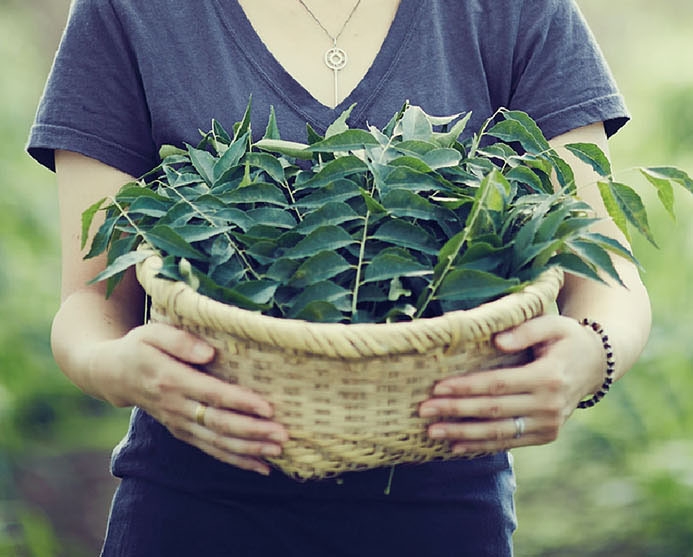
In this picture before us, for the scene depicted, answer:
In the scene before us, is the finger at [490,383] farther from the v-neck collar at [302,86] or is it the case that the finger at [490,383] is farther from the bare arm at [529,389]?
the v-neck collar at [302,86]

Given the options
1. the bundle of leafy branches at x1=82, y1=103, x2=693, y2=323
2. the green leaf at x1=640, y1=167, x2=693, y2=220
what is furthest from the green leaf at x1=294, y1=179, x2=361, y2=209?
the green leaf at x1=640, y1=167, x2=693, y2=220

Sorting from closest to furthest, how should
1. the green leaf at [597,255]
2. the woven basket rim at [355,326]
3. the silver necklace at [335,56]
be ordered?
the woven basket rim at [355,326] < the green leaf at [597,255] < the silver necklace at [335,56]

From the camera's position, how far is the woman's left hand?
0.98 metres

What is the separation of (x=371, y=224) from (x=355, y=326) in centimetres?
16

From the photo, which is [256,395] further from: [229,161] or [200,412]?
[229,161]

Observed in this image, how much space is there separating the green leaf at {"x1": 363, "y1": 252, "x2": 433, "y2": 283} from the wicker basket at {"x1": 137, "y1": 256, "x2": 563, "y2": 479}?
68 mm

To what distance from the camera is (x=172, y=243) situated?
1023 mm

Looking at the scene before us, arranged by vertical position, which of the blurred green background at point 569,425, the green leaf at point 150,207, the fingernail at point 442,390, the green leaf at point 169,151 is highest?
the green leaf at point 169,151

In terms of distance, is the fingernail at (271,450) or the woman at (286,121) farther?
the woman at (286,121)

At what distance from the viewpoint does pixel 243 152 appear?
43.8 inches

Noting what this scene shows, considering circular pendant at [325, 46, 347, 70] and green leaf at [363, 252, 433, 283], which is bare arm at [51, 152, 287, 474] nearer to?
green leaf at [363, 252, 433, 283]

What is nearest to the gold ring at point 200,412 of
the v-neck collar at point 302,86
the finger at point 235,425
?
the finger at point 235,425

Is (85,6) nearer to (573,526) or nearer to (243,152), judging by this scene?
(243,152)

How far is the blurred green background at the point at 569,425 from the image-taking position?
2.59 metres
